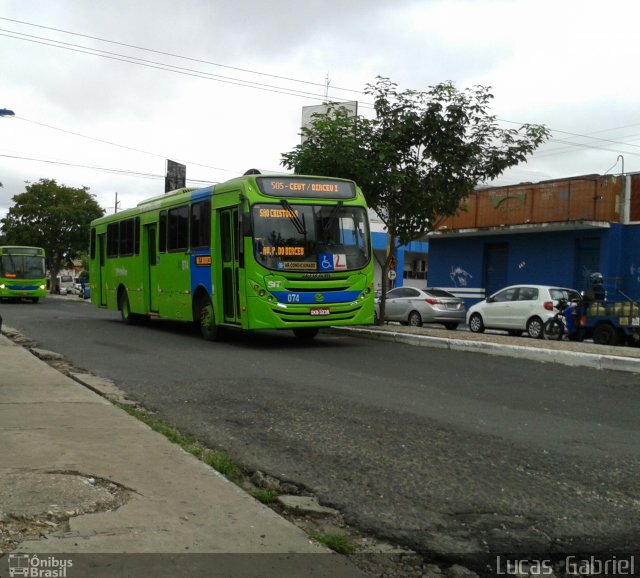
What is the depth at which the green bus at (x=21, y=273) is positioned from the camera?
118ft

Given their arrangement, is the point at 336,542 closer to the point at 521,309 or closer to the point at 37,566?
the point at 37,566

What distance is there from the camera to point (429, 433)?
6762mm

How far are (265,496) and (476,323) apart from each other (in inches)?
742

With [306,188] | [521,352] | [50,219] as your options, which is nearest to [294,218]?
[306,188]

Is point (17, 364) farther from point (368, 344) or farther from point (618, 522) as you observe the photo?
point (618, 522)

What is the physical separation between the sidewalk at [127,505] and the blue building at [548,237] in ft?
63.9

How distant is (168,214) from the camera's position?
1723 centimetres

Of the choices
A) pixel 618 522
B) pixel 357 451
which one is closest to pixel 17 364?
pixel 357 451

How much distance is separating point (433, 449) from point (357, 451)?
0.66 m

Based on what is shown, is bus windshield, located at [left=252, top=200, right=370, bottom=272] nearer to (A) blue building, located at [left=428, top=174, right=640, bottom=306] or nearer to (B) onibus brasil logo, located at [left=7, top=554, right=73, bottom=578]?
(B) onibus brasil logo, located at [left=7, top=554, right=73, bottom=578]

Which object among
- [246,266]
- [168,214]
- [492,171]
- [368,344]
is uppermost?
[492,171]

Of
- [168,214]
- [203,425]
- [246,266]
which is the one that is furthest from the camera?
[168,214]

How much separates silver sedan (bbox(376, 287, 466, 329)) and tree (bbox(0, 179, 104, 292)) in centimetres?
3633

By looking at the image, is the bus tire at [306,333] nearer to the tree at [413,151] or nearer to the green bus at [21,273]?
the tree at [413,151]
